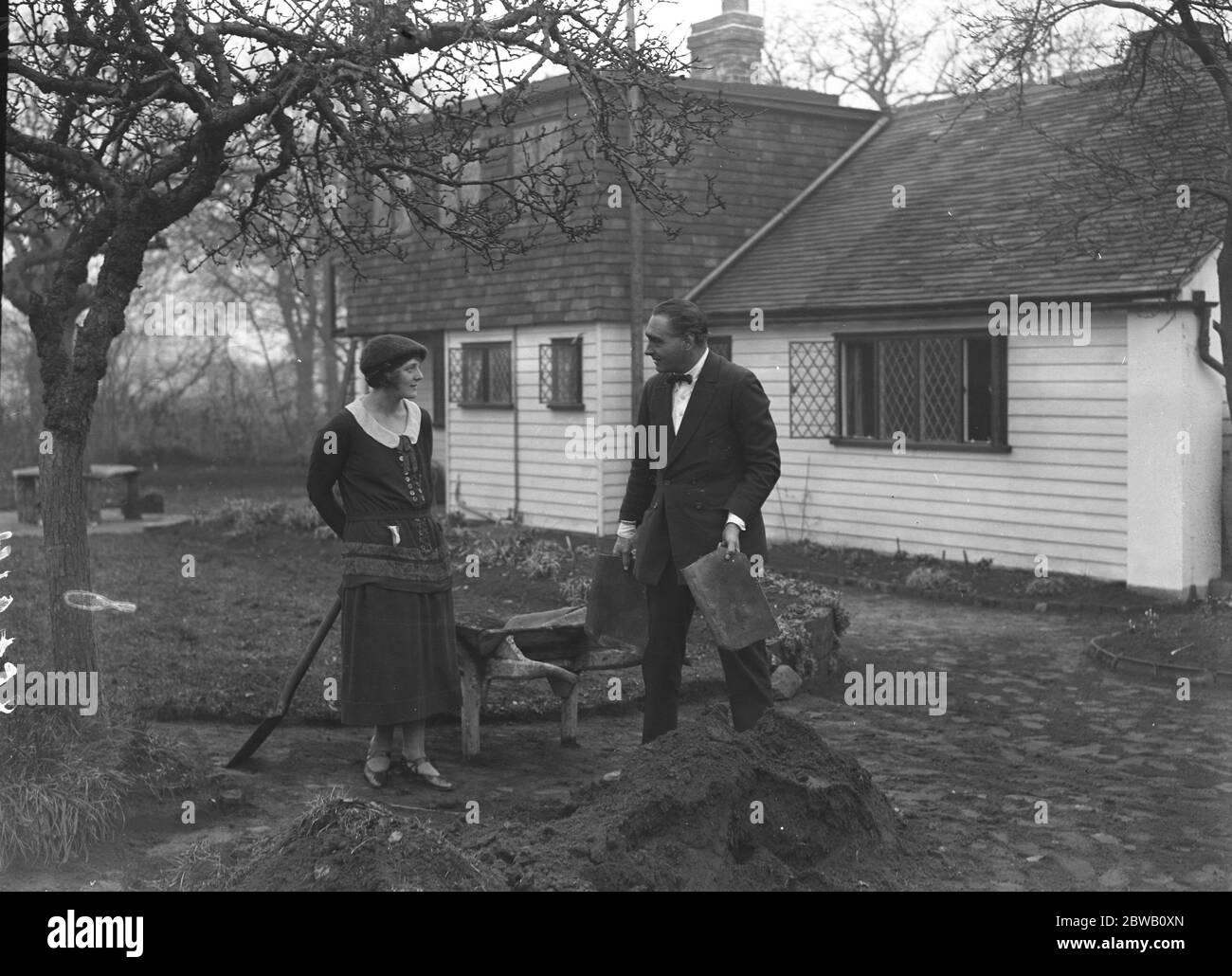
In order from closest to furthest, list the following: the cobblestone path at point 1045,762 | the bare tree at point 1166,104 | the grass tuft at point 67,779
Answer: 1. the grass tuft at point 67,779
2. the cobblestone path at point 1045,762
3. the bare tree at point 1166,104

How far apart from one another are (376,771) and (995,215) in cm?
1147

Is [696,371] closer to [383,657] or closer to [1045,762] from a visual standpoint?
[383,657]

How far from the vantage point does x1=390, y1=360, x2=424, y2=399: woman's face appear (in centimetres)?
676

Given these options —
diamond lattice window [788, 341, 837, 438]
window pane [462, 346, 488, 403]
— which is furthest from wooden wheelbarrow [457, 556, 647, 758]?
window pane [462, 346, 488, 403]

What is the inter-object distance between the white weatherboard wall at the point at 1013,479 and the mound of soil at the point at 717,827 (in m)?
8.69

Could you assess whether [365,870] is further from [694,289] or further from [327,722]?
[694,289]

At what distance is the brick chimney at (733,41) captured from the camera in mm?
22094

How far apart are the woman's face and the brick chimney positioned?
53.4 feet

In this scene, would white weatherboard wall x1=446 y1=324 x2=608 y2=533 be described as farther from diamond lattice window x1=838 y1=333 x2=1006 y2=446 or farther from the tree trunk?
the tree trunk

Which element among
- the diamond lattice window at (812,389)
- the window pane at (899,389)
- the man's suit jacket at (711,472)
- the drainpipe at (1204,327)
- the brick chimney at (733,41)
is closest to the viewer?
the man's suit jacket at (711,472)

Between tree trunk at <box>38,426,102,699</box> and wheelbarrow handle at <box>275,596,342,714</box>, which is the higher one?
tree trunk at <box>38,426,102,699</box>
